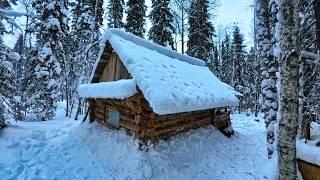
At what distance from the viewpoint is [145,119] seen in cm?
1016

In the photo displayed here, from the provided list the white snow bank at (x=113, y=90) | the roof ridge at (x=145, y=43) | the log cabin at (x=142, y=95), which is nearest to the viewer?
the log cabin at (x=142, y=95)

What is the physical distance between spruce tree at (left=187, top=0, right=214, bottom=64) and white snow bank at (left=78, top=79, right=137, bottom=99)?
15.5 m

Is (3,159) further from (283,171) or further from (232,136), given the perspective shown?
(232,136)

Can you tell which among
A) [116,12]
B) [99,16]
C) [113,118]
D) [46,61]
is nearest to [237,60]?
[116,12]

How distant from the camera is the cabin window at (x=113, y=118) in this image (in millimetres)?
12062

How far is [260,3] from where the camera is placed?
10.8m

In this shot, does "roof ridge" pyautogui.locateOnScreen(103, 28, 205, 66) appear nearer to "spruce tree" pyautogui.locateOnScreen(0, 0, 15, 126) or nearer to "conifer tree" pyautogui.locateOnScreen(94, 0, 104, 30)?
"spruce tree" pyautogui.locateOnScreen(0, 0, 15, 126)

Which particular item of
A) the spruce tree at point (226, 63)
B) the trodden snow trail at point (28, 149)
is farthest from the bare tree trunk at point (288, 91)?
the spruce tree at point (226, 63)

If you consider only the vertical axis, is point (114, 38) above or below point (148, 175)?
above

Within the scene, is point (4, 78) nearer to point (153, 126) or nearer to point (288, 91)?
point (153, 126)

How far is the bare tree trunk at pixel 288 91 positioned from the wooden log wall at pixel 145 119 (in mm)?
5142

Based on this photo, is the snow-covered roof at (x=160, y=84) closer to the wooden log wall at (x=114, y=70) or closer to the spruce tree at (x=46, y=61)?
the wooden log wall at (x=114, y=70)

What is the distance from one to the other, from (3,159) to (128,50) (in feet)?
20.2

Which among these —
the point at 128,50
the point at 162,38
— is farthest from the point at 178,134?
the point at 162,38
